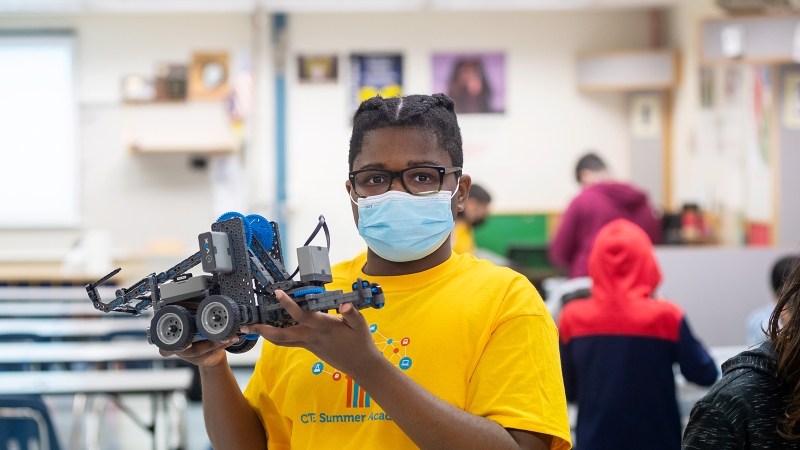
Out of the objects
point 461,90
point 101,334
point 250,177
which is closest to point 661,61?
point 461,90

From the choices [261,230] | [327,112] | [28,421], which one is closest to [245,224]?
[261,230]

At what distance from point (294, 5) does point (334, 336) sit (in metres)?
7.19

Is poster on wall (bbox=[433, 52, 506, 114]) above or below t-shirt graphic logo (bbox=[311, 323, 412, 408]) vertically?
above

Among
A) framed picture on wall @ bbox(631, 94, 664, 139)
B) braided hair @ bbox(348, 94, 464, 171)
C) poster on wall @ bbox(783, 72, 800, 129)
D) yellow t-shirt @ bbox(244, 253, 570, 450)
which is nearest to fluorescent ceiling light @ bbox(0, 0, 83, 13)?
framed picture on wall @ bbox(631, 94, 664, 139)

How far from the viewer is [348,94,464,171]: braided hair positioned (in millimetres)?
1070

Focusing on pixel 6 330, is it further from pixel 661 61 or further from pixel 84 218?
pixel 661 61

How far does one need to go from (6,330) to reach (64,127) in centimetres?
403

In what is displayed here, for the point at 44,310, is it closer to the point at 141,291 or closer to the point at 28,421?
the point at 28,421

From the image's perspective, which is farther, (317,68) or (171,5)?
(317,68)

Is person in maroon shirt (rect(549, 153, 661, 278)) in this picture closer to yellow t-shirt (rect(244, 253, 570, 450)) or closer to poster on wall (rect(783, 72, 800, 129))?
poster on wall (rect(783, 72, 800, 129))

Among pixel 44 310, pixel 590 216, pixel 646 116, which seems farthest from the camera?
pixel 646 116

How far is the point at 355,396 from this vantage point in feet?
3.37

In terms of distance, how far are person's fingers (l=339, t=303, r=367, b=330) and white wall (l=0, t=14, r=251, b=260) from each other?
24.0ft

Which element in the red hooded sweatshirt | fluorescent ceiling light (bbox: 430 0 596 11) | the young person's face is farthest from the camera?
fluorescent ceiling light (bbox: 430 0 596 11)
